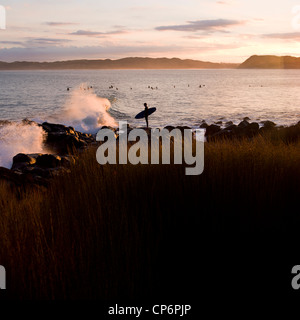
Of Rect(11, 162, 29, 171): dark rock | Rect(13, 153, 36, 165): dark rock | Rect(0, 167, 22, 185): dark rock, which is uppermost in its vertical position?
Rect(0, 167, 22, 185): dark rock

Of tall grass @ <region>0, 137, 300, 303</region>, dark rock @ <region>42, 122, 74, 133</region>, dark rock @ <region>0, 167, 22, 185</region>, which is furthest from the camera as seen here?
dark rock @ <region>42, 122, 74, 133</region>

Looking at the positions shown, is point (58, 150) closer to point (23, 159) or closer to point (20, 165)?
point (23, 159)

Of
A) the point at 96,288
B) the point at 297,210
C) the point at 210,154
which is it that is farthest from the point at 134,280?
the point at 210,154

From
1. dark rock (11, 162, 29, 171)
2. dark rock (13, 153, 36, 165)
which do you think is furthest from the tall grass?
dark rock (13, 153, 36, 165)

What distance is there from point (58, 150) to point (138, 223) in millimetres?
15548

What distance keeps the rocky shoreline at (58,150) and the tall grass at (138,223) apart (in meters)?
1.47

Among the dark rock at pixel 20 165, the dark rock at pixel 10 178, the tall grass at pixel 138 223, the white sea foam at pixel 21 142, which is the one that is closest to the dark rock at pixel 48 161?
the dark rock at pixel 20 165

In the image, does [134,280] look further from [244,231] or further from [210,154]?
[210,154]

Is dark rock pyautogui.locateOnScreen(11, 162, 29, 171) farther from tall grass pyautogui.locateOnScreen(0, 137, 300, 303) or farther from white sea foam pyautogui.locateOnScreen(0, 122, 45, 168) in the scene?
tall grass pyautogui.locateOnScreen(0, 137, 300, 303)

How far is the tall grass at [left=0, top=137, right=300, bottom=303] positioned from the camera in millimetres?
2904

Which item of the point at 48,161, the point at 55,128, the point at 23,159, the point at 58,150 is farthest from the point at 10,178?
the point at 55,128

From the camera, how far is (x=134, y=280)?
2957 mm

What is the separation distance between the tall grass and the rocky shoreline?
4.84 feet

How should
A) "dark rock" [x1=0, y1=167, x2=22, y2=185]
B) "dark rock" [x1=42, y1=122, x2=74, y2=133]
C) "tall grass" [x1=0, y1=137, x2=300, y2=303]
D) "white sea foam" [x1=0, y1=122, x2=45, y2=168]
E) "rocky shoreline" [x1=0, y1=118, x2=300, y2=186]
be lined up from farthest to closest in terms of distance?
"dark rock" [x1=42, y1=122, x2=74, y2=133]
"white sea foam" [x1=0, y1=122, x2=45, y2=168]
"rocky shoreline" [x1=0, y1=118, x2=300, y2=186]
"dark rock" [x1=0, y1=167, x2=22, y2=185]
"tall grass" [x1=0, y1=137, x2=300, y2=303]
